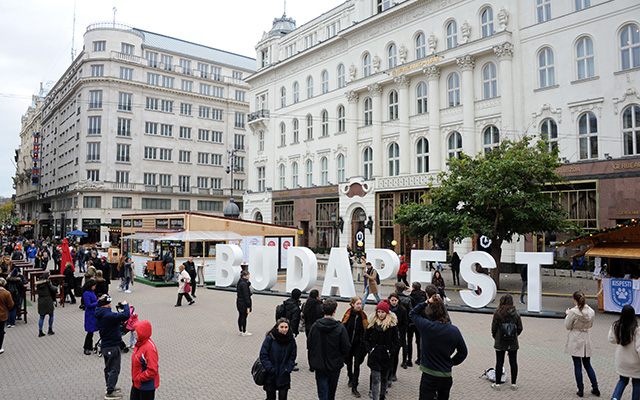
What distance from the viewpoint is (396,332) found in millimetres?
7652

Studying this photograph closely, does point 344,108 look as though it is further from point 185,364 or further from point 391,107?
point 185,364

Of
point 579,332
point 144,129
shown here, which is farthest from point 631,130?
point 144,129

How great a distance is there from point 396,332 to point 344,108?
3598 centimetres

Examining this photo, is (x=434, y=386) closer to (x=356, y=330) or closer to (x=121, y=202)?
(x=356, y=330)

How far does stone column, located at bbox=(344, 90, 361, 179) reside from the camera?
132 feet

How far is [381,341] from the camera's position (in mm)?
7508

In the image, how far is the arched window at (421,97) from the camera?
1395 inches

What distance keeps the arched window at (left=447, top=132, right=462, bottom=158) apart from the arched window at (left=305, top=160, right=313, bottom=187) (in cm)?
1550

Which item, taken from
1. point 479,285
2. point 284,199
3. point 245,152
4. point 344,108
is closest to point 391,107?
point 344,108

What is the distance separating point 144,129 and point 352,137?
34.5 m

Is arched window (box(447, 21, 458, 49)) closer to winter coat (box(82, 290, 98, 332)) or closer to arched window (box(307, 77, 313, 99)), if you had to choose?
arched window (box(307, 77, 313, 99))

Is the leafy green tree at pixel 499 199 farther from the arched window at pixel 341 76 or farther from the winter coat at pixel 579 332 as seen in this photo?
the arched window at pixel 341 76

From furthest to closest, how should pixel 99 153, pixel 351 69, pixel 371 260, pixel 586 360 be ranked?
pixel 99 153
pixel 351 69
pixel 371 260
pixel 586 360

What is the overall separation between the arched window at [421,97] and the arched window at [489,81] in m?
4.73
